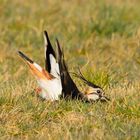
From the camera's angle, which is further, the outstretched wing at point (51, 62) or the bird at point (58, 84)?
the outstretched wing at point (51, 62)

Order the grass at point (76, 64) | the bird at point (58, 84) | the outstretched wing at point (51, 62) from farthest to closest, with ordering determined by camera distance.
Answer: the outstretched wing at point (51, 62) → the bird at point (58, 84) → the grass at point (76, 64)

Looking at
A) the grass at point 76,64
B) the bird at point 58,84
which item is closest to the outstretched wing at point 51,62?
the bird at point 58,84

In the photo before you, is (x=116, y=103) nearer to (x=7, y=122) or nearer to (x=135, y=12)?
(x=7, y=122)

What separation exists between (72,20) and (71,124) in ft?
16.4

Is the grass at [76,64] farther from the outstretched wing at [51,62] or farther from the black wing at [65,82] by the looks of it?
the outstretched wing at [51,62]

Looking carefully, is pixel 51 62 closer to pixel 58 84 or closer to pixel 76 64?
pixel 58 84

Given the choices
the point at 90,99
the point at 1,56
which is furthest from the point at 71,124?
the point at 1,56

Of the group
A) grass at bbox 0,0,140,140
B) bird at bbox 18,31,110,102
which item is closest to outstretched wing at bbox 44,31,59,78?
bird at bbox 18,31,110,102

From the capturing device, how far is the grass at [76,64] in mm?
5215

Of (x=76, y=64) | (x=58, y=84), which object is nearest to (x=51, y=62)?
(x=58, y=84)

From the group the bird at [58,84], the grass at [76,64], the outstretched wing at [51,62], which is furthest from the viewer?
the outstretched wing at [51,62]

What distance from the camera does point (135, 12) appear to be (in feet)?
34.8

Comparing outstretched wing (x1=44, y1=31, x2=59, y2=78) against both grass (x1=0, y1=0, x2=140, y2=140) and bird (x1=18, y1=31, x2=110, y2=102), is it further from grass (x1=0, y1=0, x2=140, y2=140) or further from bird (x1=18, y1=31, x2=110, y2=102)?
grass (x1=0, y1=0, x2=140, y2=140)

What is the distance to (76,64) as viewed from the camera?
8.18 m
